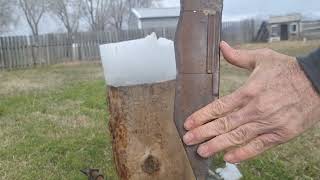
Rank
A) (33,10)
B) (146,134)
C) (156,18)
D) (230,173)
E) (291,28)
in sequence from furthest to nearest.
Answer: (33,10), (156,18), (291,28), (230,173), (146,134)

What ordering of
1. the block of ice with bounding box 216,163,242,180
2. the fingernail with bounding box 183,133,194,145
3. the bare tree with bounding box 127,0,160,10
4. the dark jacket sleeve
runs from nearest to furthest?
the dark jacket sleeve → the fingernail with bounding box 183,133,194,145 → the block of ice with bounding box 216,163,242,180 → the bare tree with bounding box 127,0,160,10

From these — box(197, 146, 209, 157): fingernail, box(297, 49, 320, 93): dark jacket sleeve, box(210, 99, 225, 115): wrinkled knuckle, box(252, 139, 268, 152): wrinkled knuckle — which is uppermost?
box(297, 49, 320, 93): dark jacket sleeve

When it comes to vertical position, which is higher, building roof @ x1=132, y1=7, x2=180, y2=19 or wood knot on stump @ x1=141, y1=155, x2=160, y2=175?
wood knot on stump @ x1=141, y1=155, x2=160, y2=175

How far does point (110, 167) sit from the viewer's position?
4395mm

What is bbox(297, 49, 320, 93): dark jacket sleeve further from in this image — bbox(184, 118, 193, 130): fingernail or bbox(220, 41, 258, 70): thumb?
bbox(184, 118, 193, 130): fingernail

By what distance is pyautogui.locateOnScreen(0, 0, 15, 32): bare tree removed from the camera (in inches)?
1844

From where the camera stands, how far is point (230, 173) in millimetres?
3924

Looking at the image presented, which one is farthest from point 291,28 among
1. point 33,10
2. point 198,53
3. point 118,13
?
point 198,53

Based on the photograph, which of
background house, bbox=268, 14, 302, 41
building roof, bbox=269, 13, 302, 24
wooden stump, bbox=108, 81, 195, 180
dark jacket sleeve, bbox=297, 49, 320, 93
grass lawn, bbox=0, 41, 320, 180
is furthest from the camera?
building roof, bbox=269, 13, 302, 24

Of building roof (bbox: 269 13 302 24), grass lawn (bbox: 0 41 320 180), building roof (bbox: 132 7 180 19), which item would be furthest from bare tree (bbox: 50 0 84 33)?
grass lawn (bbox: 0 41 320 180)

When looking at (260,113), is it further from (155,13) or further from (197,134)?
(155,13)

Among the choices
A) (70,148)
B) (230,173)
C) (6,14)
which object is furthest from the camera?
(6,14)

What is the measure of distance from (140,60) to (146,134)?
32 cm

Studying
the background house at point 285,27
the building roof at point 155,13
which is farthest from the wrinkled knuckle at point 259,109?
the building roof at point 155,13
